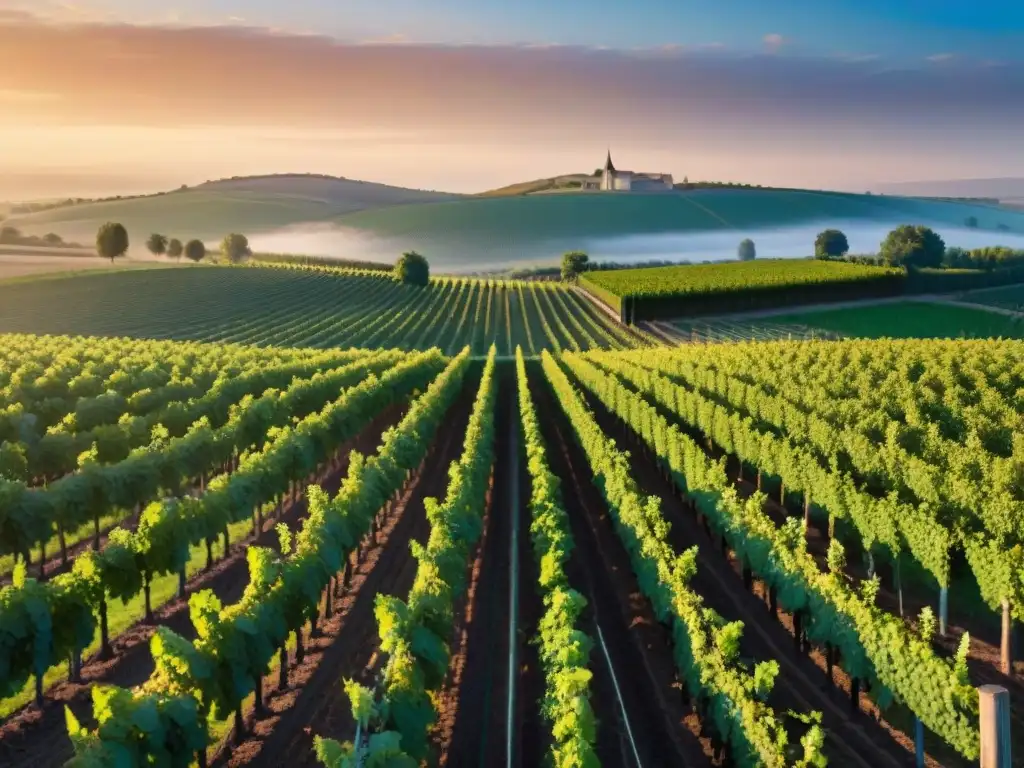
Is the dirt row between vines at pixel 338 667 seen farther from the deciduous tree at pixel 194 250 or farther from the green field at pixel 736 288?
the deciduous tree at pixel 194 250

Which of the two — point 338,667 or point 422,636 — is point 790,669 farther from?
point 338,667

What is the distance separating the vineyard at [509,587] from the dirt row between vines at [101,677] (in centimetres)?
9

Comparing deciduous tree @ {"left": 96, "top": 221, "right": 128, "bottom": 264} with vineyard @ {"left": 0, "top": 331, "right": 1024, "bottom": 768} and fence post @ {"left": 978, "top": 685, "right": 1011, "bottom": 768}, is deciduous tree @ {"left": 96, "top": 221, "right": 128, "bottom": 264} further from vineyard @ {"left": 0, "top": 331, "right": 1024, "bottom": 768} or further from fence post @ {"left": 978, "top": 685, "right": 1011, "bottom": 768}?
fence post @ {"left": 978, "top": 685, "right": 1011, "bottom": 768}

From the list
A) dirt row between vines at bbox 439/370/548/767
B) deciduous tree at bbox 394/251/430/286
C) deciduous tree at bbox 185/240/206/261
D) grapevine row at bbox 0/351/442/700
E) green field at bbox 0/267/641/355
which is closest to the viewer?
dirt row between vines at bbox 439/370/548/767

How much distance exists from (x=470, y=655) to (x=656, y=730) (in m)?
4.87

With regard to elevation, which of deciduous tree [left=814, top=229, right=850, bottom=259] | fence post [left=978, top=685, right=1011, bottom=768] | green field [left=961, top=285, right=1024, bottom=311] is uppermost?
deciduous tree [left=814, top=229, right=850, bottom=259]

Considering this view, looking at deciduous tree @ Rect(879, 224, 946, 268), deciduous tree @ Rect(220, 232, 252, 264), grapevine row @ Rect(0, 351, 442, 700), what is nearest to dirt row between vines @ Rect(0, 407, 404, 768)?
grapevine row @ Rect(0, 351, 442, 700)

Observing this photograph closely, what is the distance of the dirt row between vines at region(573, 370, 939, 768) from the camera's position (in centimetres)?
1689

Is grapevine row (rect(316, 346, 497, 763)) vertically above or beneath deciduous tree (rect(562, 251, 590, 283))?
beneath

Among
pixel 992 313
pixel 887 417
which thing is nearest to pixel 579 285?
pixel 992 313

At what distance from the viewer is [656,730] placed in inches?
688

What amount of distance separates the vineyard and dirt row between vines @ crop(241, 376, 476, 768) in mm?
93

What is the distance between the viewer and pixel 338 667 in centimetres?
2005

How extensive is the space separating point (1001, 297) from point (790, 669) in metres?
94.9
